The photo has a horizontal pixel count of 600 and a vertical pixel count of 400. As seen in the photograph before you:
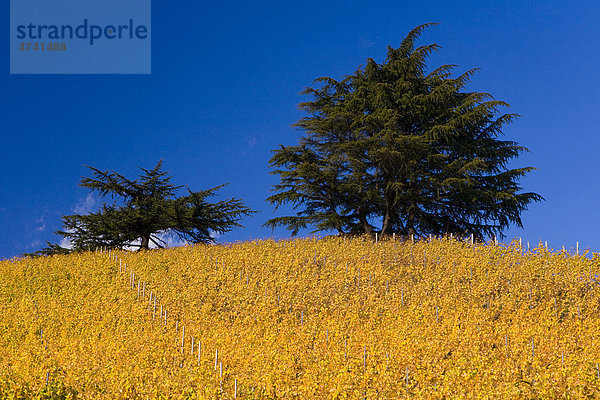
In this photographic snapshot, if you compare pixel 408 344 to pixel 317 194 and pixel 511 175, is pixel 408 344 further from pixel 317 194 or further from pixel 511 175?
pixel 511 175

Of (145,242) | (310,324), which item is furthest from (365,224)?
(145,242)

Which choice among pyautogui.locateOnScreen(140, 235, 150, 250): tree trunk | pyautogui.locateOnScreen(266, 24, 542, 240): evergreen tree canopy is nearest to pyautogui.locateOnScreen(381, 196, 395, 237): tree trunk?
pyautogui.locateOnScreen(266, 24, 542, 240): evergreen tree canopy

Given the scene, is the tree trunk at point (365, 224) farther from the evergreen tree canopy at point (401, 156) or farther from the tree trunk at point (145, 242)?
the tree trunk at point (145, 242)

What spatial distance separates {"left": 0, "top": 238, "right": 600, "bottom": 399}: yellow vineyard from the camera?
33.9 feet

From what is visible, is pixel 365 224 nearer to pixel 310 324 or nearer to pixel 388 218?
pixel 388 218

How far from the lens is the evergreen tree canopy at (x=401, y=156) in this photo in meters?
24.2

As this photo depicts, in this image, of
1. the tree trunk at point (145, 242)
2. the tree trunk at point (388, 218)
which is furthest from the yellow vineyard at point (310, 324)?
the tree trunk at point (145, 242)

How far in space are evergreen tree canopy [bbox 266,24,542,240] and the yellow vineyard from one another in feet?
12.5

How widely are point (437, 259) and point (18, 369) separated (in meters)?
14.5

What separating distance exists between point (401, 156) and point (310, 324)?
1191 cm

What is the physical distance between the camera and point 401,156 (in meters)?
23.0

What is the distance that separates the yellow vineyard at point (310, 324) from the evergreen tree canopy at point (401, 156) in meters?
3.82

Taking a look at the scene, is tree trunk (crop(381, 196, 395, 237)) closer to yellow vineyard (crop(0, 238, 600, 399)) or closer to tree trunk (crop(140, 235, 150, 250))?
yellow vineyard (crop(0, 238, 600, 399))

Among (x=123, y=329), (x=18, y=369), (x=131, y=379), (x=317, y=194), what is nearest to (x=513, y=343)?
(x=131, y=379)
